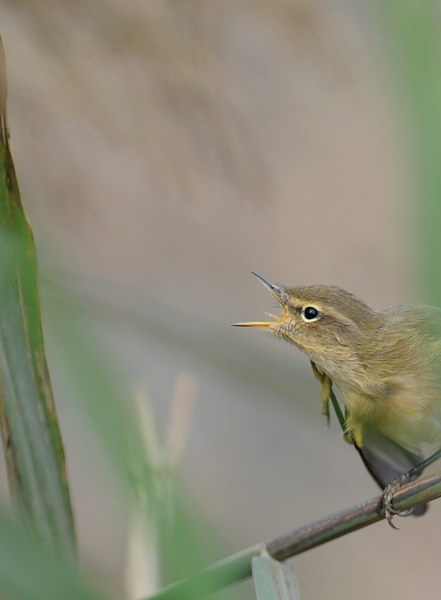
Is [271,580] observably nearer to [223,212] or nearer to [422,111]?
[422,111]

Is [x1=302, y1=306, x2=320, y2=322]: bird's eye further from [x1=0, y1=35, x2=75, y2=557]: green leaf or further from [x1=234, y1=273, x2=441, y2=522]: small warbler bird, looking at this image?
[x1=0, y1=35, x2=75, y2=557]: green leaf

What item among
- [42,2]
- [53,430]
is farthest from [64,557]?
[42,2]

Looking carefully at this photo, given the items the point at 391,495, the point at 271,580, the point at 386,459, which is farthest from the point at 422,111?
the point at 386,459

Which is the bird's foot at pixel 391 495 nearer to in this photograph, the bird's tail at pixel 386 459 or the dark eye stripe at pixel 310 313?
the bird's tail at pixel 386 459

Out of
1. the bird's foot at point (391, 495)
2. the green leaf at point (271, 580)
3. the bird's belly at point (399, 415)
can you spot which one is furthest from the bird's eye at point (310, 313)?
the green leaf at point (271, 580)

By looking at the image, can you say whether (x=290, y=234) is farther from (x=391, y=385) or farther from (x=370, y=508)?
(x=370, y=508)

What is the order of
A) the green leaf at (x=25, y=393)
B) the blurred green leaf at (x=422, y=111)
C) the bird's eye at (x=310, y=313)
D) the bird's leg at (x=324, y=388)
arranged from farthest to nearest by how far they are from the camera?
1. the bird's eye at (x=310, y=313)
2. the bird's leg at (x=324, y=388)
3. the green leaf at (x=25, y=393)
4. the blurred green leaf at (x=422, y=111)

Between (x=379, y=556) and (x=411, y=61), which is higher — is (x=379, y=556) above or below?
below
